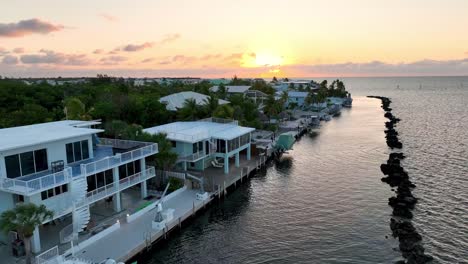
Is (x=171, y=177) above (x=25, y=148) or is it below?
below

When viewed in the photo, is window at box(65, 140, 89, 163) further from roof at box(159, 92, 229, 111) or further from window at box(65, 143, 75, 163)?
roof at box(159, 92, 229, 111)

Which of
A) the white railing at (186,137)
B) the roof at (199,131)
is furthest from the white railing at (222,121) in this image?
the white railing at (186,137)

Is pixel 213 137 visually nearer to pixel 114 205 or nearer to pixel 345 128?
pixel 114 205

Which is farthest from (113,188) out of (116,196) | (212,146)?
(212,146)

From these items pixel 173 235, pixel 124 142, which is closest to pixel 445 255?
pixel 173 235

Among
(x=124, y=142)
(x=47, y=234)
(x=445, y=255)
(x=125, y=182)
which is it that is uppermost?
(x=124, y=142)

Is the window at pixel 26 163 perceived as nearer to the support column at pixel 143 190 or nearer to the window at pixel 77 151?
the window at pixel 77 151
